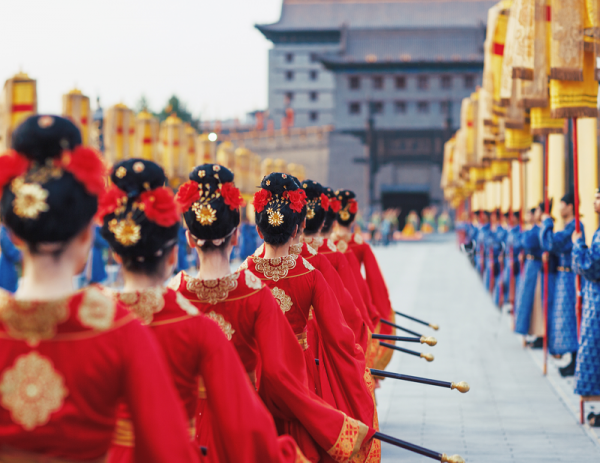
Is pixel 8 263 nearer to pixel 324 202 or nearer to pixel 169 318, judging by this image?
pixel 324 202

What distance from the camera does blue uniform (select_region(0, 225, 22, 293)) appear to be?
8.98m

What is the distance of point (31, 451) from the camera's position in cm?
172

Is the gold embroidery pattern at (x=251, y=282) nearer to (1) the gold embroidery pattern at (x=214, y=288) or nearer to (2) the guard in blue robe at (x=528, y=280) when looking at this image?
(1) the gold embroidery pattern at (x=214, y=288)

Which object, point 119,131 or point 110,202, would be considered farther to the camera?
point 119,131

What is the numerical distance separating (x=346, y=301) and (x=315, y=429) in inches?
53.3

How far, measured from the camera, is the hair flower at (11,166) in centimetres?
171

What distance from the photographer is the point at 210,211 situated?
9.18ft

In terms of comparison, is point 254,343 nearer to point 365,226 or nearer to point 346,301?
point 346,301

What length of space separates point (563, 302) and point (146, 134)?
11315mm

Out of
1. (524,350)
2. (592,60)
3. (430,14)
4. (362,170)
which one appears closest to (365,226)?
(362,170)

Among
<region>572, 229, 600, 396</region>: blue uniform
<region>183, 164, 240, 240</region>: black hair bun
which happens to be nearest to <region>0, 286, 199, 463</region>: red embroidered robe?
<region>183, 164, 240, 240</region>: black hair bun

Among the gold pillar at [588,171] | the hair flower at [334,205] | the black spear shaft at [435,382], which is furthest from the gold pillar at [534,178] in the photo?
the black spear shaft at [435,382]

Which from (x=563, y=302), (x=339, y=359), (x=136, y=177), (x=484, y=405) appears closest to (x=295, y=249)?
(x=339, y=359)

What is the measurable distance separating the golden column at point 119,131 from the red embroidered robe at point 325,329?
12.0m
